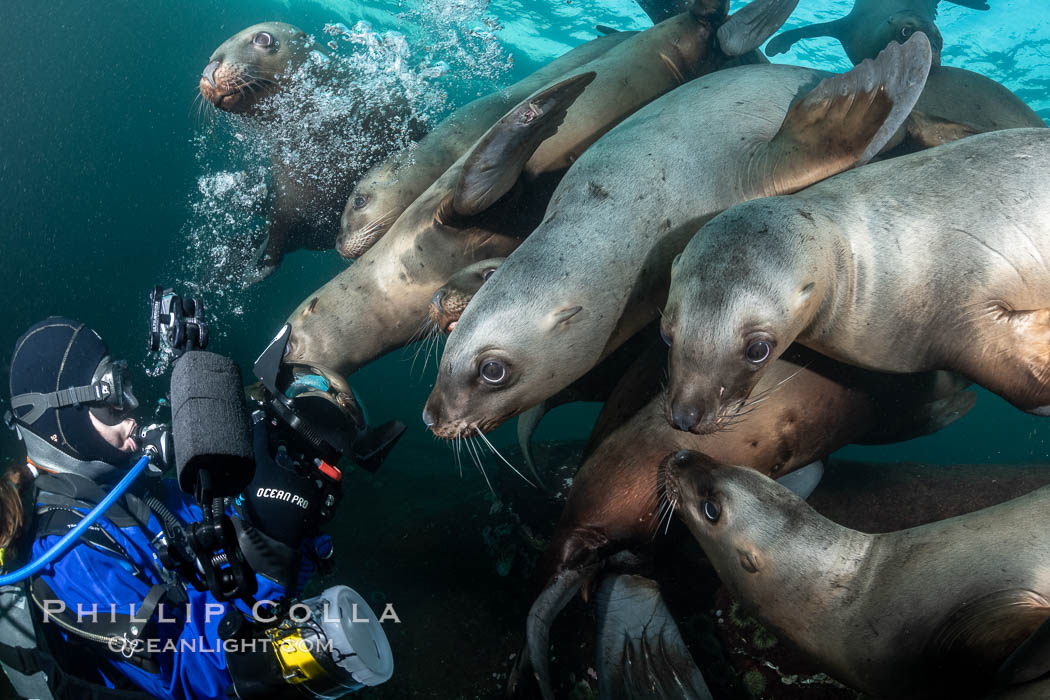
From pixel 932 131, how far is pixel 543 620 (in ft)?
12.6

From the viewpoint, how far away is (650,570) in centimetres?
336

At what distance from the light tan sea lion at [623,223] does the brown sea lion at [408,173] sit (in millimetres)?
2078

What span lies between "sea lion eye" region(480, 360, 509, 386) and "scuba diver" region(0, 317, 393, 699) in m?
0.82

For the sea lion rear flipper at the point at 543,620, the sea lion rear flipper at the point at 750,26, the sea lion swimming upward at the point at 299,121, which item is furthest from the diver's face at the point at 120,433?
the sea lion rear flipper at the point at 750,26

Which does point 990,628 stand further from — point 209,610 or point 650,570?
point 209,610

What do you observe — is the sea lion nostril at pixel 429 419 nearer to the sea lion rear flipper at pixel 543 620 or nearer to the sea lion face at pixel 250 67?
the sea lion rear flipper at pixel 543 620

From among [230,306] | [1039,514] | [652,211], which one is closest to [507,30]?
[230,306]

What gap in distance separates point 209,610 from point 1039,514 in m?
3.48

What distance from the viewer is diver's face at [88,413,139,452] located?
104 inches

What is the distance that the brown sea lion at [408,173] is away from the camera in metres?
4.83

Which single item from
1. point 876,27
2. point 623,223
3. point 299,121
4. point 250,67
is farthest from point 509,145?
point 876,27

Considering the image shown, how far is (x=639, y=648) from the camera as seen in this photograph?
9.88 ft

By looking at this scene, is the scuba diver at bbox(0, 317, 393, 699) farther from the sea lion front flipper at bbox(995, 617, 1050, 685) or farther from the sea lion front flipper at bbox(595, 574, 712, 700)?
the sea lion front flipper at bbox(995, 617, 1050, 685)

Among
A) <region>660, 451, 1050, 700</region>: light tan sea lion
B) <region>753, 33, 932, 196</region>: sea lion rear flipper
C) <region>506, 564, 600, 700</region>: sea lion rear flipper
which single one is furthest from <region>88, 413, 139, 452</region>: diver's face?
<region>753, 33, 932, 196</region>: sea lion rear flipper
